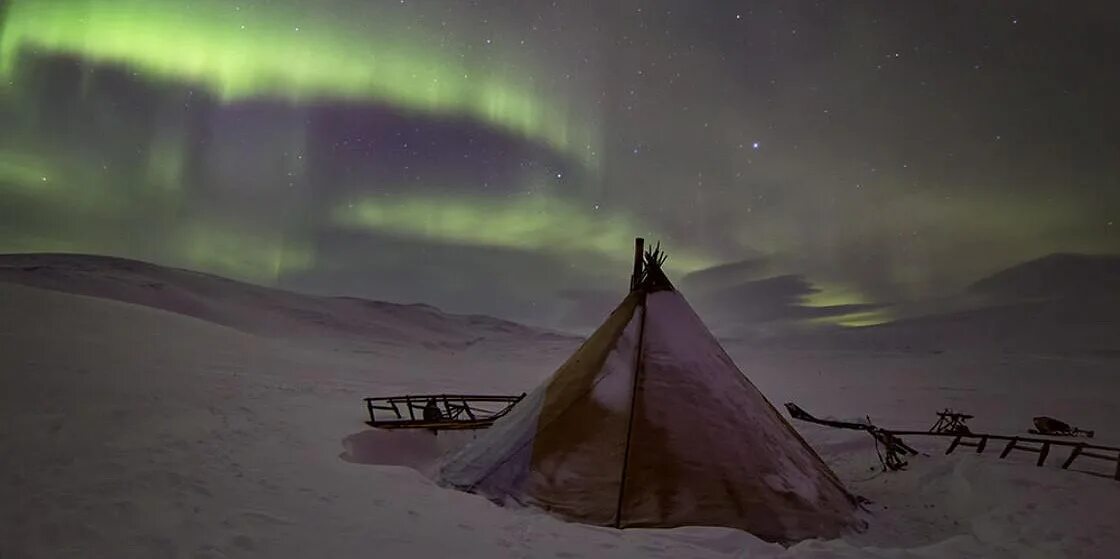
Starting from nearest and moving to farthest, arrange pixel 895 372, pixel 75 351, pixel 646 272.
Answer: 1. pixel 646 272
2. pixel 75 351
3. pixel 895 372

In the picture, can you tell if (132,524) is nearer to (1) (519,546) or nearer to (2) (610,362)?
(1) (519,546)

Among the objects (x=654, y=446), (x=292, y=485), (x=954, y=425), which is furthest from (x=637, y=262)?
(x=954, y=425)

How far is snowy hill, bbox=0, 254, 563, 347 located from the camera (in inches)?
1559

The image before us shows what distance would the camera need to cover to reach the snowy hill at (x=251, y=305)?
39594 millimetres

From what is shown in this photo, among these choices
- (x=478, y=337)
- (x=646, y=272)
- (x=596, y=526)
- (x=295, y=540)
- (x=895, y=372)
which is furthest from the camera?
(x=478, y=337)

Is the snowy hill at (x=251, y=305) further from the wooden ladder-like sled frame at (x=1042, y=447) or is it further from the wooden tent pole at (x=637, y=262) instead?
the wooden ladder-like sled frame at (x=1042, y=447)

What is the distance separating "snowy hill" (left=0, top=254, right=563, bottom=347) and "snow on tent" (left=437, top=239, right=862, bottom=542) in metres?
37.7

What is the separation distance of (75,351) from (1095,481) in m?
21.7

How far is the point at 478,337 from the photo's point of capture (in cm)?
6378

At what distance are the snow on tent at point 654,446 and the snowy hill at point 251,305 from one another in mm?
37688

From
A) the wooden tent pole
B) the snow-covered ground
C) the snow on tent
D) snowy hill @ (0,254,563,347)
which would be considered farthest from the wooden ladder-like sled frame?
snowy hill @ (0,254,563,347)

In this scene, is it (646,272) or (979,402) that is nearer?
(646,272)

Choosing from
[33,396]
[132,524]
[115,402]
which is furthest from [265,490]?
[33,396]

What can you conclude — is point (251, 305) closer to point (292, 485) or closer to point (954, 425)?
point (292, 485)
